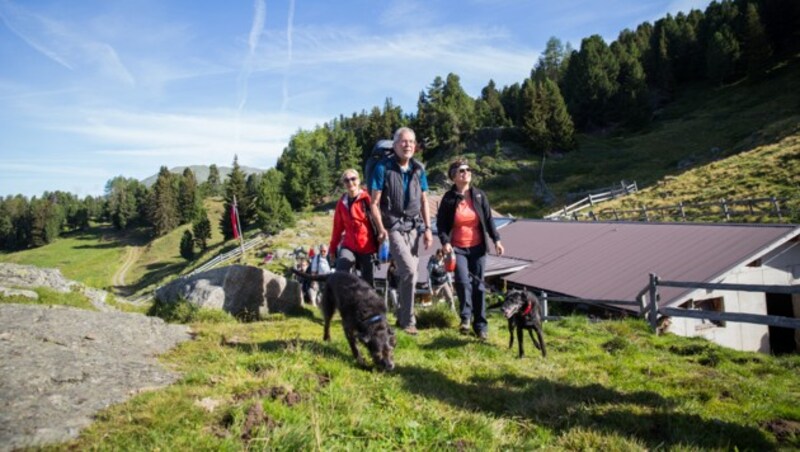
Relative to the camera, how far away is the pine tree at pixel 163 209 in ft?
314

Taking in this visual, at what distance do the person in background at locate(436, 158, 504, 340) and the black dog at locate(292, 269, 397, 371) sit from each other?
65.8 inches

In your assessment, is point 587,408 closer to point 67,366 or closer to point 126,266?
point 67,366

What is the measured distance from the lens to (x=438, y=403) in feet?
13.2

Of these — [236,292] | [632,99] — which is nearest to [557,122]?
[632,99]

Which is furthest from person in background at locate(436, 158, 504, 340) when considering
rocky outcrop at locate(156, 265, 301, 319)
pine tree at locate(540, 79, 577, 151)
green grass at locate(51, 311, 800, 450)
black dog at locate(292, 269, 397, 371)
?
pine tree at locate(540, 79, 577, 151)

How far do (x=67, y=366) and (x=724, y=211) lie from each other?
106ft

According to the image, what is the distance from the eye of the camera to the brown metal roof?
44.4 feet

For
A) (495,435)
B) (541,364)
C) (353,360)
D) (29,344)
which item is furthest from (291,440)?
(541,364)

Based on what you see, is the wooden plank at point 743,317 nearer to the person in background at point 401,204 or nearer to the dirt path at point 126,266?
the person in background at point 401,204

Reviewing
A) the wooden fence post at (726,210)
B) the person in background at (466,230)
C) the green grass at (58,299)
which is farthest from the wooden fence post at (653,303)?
the wooden fence post at (726,210)

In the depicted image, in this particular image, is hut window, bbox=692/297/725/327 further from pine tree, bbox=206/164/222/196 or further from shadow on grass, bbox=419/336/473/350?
pine tree, bbox=206/164/222/196

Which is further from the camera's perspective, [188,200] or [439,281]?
[188,200]

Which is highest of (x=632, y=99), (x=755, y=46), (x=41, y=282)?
(x=755, y=46)

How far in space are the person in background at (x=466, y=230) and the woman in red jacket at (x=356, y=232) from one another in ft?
3.66
